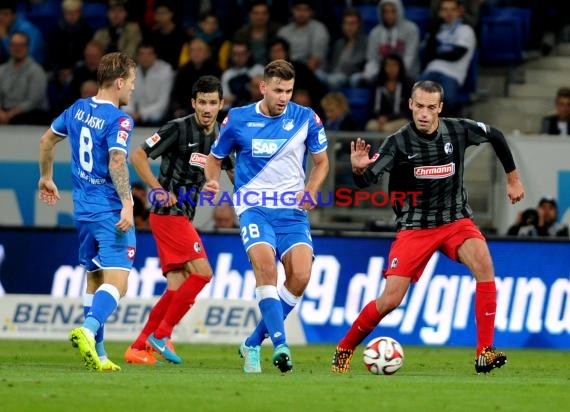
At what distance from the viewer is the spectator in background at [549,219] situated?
18.4 meters

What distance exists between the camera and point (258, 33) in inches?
853

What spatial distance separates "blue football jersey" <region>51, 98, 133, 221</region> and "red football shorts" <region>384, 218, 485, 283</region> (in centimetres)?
235

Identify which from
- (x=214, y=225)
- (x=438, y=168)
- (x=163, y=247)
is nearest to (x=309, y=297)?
(x=214, y=225)

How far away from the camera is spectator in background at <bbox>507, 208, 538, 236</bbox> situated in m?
18.3

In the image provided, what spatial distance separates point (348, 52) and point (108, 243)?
10.1 metres

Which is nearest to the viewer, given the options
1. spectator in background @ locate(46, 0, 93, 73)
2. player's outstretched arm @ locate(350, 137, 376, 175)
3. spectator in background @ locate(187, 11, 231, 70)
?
player's outstretched arm @ locate(350, 137, 376, 175)

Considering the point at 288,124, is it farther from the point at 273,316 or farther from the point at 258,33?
the point at 258,33

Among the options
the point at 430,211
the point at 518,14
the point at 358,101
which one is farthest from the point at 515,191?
the point at 518,14

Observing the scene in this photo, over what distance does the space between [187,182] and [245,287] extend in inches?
150

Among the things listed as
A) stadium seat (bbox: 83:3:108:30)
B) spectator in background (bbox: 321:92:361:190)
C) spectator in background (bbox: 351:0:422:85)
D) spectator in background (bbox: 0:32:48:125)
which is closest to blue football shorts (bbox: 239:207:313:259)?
spectator in background (bbox: 321:92:361:190)

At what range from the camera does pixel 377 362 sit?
475 inches

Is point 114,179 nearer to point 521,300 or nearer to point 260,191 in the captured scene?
point 260,191

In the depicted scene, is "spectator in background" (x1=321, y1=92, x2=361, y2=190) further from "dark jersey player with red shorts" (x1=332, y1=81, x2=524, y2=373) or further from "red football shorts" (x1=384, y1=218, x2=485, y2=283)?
"red football shorts" (x1=384, y1=218, x2=485, y2=283)

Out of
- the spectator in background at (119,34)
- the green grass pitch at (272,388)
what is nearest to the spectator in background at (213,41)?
the spectator in background at (119,34)
